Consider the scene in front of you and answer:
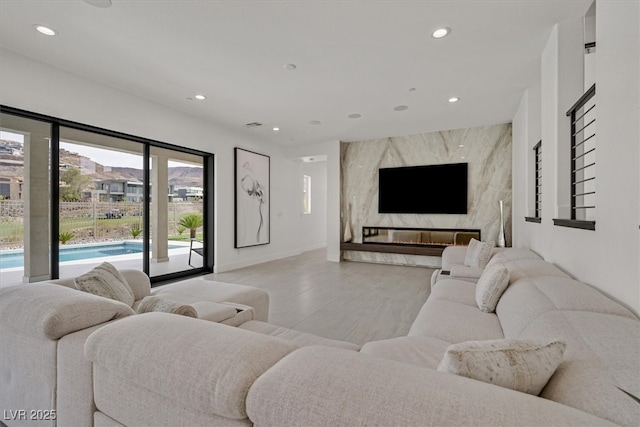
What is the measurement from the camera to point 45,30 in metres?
2.55

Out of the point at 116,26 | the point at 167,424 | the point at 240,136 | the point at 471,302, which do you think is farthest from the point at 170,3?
the point at 240,136

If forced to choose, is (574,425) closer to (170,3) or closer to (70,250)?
(170,3)

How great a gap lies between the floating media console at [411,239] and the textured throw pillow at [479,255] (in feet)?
6.81

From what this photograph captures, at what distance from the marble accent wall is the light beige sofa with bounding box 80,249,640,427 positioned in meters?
4.65

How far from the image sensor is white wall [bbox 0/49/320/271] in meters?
3.04

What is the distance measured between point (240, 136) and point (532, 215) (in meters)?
5.23

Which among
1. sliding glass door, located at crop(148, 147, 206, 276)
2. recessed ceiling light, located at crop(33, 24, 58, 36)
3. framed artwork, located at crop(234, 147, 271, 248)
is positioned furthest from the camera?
framed artwork, located at crop(234, 147, 271, 248)

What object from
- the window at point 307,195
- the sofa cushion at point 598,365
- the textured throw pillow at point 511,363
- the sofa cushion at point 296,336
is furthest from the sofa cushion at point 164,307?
the window at point 307,195

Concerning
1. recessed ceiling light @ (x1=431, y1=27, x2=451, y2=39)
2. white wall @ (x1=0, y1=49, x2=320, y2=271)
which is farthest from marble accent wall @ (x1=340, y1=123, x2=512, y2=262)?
recessed ceiling light @ (x1=431, y1=27, x2=451, y2=39)

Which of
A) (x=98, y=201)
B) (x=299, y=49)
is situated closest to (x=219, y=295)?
(x=299, y=49)

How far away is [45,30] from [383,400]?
151 inches

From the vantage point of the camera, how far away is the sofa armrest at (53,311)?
1206 mm

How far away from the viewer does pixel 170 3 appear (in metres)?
2.22

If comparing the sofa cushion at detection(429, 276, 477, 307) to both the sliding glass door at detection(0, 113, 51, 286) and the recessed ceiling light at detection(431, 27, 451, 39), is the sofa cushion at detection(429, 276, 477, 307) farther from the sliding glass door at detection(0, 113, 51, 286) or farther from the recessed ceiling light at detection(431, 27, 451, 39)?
the sliding glass door at detection(0, 113, 51, 286)
